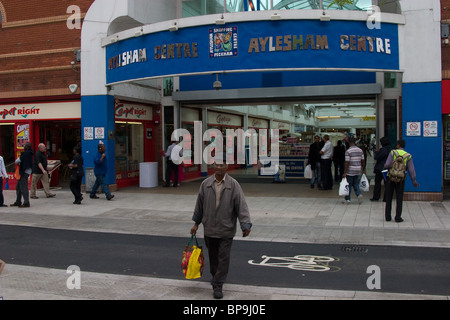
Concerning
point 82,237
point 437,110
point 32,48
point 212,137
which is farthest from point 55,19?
point 437,110

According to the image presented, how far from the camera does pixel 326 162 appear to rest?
14.0 metres

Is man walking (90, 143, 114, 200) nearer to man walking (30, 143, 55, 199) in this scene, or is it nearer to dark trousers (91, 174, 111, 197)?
dark trousers (91, 174, 111, 197)

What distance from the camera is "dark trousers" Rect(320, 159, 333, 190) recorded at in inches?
553

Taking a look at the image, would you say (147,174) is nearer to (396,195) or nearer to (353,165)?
(353,165)

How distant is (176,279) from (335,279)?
2.13 meters

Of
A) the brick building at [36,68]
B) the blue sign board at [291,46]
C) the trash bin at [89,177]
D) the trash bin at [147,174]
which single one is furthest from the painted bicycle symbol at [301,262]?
the brick building at [36,68]

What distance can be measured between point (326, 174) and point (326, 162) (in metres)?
0.48

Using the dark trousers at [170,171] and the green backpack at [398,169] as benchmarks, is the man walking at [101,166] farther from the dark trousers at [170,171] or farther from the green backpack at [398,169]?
the green backpack at [398,169]

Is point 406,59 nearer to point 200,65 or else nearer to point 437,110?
point 437,110

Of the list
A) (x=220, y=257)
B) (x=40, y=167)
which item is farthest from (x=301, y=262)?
(x=40, y=167)

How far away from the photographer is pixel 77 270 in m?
6.43

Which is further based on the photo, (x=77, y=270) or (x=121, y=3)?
(x=121, y=3)

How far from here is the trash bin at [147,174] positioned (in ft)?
53.3

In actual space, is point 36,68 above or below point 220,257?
above
